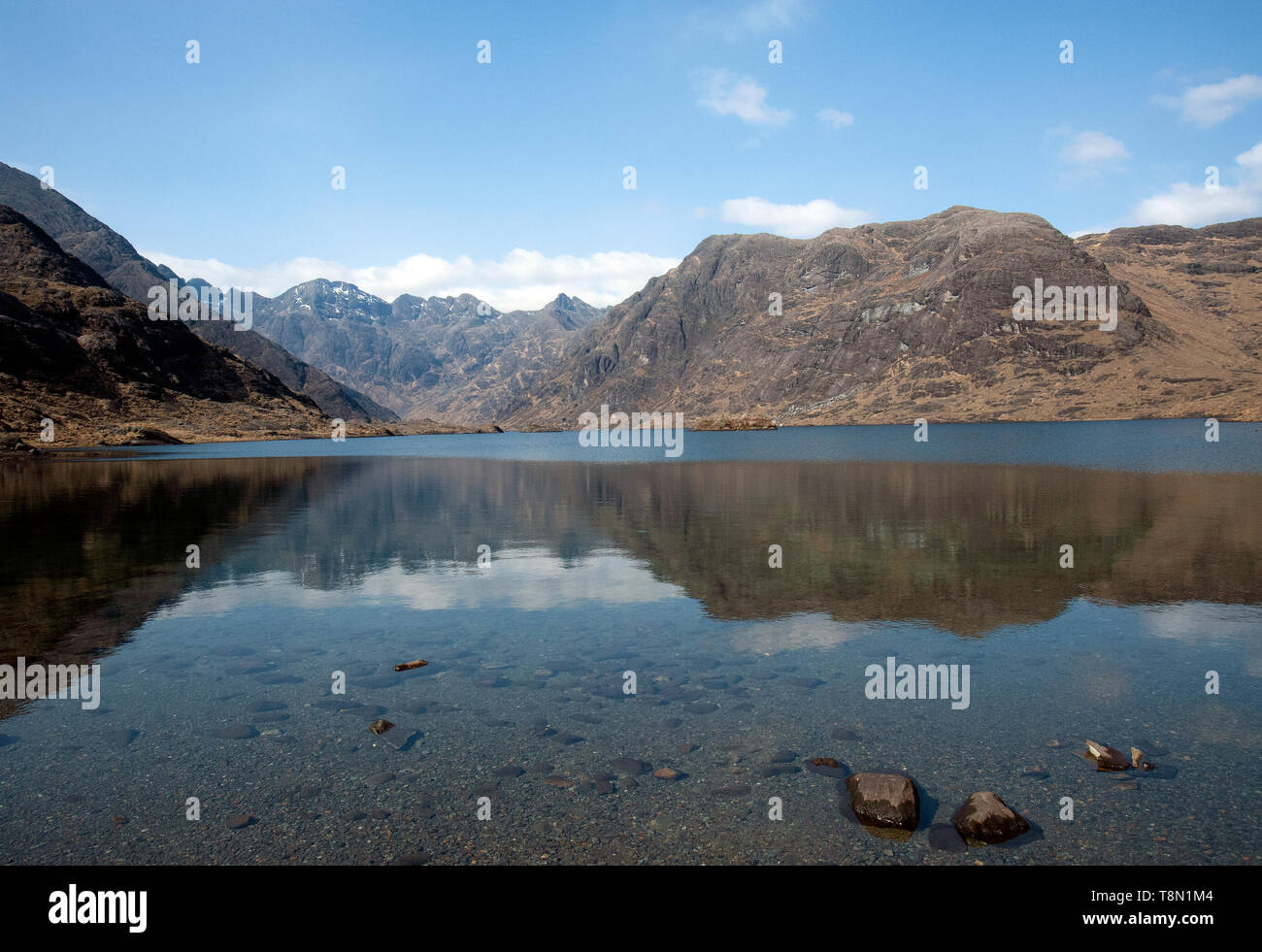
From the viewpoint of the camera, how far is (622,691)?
55.2 ft

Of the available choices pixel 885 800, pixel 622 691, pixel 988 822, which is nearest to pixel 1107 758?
pixel 988 822

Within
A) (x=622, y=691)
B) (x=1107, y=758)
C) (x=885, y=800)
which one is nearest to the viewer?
(x=885, y=800)

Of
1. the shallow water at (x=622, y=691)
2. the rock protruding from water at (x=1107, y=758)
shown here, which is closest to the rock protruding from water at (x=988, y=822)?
the shallow water at (x=622, y=691)

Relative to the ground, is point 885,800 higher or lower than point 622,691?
lower

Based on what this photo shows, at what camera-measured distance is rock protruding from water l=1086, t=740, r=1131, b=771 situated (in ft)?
41.3

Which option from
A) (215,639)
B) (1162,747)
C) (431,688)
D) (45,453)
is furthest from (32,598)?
(45,453)

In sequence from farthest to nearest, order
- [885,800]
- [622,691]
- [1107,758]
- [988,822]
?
[622,691] → [1107,758] → [885,800] → [988,822]

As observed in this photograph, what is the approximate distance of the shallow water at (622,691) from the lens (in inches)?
426

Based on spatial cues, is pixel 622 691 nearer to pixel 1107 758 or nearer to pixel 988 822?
pixel 988 822

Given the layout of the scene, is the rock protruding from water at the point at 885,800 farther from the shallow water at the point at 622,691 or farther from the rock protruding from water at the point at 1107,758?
the rock protruding from water at the point at 1107,758

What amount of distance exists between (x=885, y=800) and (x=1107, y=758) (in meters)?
4.91

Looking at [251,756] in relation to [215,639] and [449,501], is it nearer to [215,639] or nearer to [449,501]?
[215,639]

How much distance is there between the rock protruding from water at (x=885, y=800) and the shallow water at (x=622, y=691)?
0.32 meters
